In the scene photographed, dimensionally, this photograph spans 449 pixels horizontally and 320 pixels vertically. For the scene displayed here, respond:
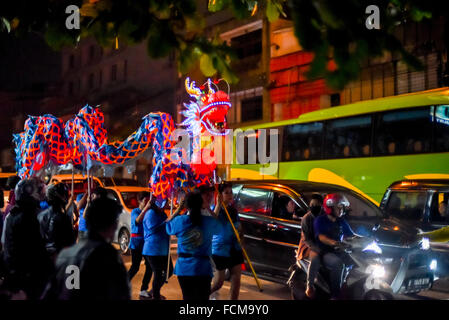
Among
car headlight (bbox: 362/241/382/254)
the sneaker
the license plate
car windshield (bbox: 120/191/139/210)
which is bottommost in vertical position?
the sneaker

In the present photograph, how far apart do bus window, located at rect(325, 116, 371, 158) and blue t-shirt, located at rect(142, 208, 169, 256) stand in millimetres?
7621

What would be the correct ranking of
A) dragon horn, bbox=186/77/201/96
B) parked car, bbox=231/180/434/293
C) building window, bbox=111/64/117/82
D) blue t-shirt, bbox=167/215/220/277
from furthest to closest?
1. building window, bbox=111/64/117/82
2. dragon horn, bbox=186/77/201/96
3. parked car, bbox=231/180/434/293
4. blue t-shirt, bbox=167/215/220/277

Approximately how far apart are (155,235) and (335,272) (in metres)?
2.37

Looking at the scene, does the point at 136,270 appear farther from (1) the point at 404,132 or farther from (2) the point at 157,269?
(1) the point at 404,132

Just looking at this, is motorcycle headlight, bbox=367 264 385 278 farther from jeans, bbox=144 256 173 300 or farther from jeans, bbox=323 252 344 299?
jeans, bbox=144 256 173 300

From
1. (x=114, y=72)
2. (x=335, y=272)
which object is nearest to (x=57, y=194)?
(x=335, y=272)

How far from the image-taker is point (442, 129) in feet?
36.8

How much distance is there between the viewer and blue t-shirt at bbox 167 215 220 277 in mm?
4828

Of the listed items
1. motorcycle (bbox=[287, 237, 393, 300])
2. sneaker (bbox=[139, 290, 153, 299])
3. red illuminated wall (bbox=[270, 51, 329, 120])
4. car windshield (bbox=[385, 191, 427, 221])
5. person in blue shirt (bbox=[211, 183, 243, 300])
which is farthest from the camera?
red illuminated wall (bbox=[270, 51, 329, 120])

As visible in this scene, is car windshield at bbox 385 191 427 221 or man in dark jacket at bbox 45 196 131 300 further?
car windshield at bbox 385 191 427 221

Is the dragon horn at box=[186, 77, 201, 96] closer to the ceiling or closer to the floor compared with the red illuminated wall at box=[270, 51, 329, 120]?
closer to the floor

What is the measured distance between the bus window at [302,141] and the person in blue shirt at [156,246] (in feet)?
27.2

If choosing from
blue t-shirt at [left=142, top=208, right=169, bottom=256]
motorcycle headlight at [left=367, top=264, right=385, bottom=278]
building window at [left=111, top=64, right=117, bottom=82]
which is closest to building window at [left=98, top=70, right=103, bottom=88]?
building window at [left=111, top=64, right=117, bottom=82]

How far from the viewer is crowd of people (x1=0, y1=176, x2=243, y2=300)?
2850mm
